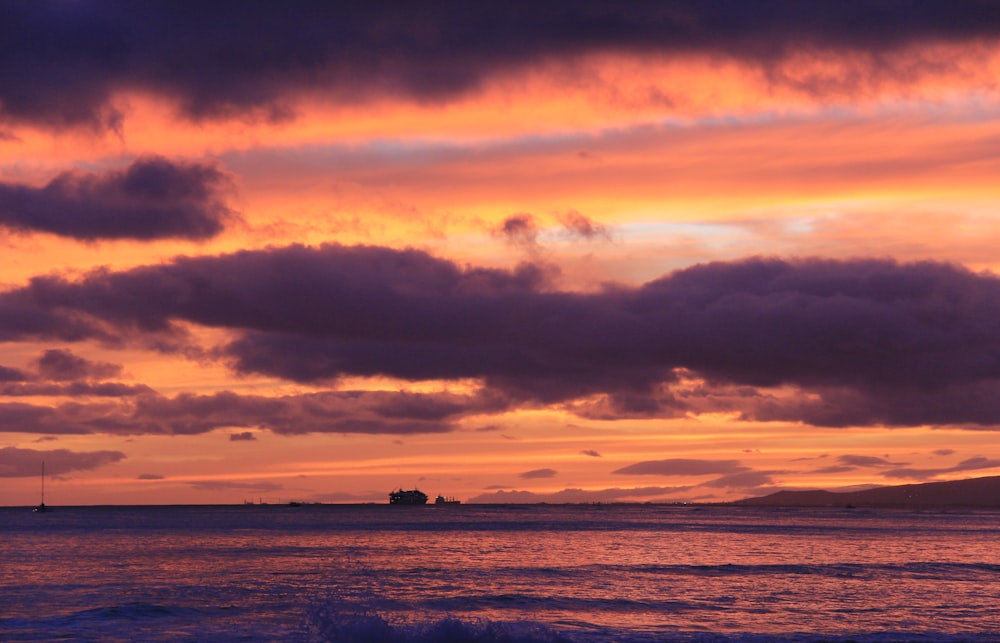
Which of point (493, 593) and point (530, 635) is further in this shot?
point (493, 593)

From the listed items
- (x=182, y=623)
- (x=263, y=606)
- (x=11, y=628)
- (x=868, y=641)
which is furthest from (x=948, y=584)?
(x=11, y=628)

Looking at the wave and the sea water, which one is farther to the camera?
the sea water

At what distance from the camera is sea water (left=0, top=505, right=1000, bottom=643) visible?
183 feet

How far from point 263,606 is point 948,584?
52.3m

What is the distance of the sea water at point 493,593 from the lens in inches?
2192

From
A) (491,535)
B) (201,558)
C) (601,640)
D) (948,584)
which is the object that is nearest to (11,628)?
(601,640)

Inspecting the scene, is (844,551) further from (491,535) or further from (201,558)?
(201,558)

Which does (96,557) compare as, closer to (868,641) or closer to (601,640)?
(601,640)

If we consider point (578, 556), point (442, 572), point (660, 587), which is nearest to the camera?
point (660, 587)

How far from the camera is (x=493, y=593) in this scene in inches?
2847

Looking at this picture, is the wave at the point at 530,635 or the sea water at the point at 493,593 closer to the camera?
the wave at the point at 530,635

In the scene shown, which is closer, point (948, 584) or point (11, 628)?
point (11, 628)

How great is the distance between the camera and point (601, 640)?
5353cm

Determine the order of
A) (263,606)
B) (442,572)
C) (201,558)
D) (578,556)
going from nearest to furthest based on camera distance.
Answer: (263,606) < (442,572) < (201,558) < (578,556)
